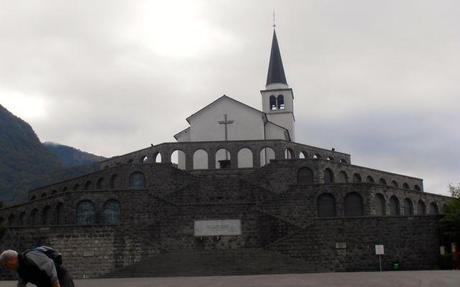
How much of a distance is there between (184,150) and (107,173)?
6565mm

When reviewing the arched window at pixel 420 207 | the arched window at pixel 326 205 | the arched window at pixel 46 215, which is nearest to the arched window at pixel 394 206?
the arched window at pixel 420 207

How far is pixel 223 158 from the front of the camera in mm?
54531

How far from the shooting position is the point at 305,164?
46.3m

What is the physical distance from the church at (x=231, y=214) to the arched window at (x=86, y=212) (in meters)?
0.07

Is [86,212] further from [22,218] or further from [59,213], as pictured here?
[22,218]

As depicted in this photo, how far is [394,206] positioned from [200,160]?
1740 cm

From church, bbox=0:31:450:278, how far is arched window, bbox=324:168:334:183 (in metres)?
0.11

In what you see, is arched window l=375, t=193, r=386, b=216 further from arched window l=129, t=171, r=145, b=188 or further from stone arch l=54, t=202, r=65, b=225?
stone arch l=54, t=202, r=65, b=225

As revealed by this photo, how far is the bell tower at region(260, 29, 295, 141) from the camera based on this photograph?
239 ft

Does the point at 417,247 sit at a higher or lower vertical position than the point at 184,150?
lower

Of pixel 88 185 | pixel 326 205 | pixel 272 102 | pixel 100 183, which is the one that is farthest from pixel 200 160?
pixel 272 102

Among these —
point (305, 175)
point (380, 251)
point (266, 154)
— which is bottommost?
point (380, 251)

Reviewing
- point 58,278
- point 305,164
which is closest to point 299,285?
point 58,278

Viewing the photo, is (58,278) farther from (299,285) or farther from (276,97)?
(276,97)
